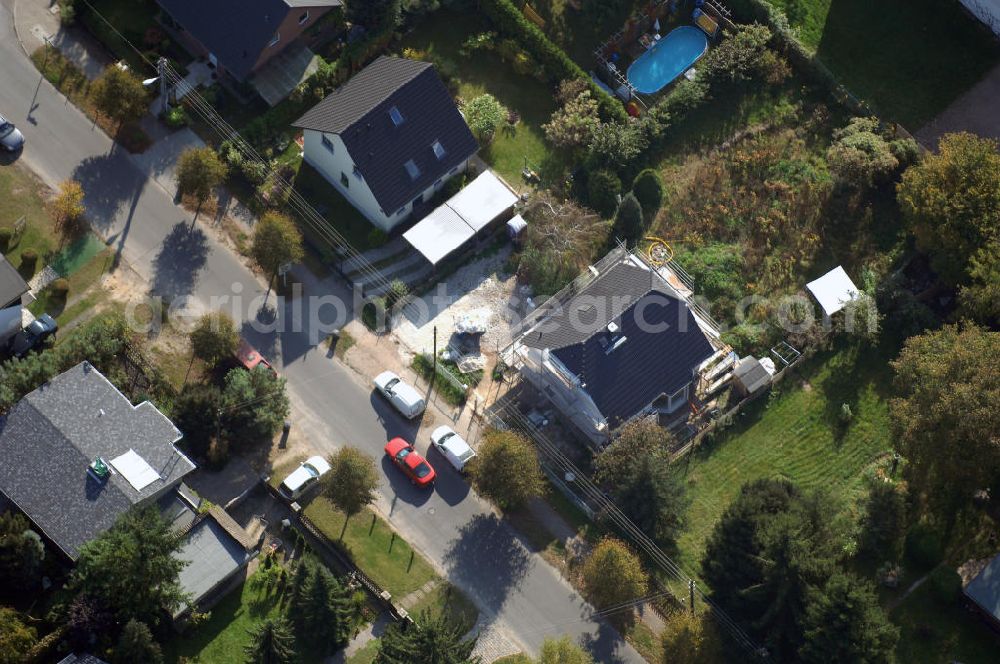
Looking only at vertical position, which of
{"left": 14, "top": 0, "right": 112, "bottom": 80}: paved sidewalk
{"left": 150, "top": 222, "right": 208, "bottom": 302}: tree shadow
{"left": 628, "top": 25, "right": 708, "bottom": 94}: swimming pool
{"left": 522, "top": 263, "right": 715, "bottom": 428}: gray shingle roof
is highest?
{"left": 14, "top": 0, "right": 112, "bottom": 80}: paved sidewalk

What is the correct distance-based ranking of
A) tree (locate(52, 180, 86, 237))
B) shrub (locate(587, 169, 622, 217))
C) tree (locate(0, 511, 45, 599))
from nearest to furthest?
tree (locate(0, 511, 45, 599))
tree (locate(52, 180, 86, 237))
shrub (locate(587, 169, 622, 217))

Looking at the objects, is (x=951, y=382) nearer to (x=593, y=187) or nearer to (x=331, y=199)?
(x=593, y=187)

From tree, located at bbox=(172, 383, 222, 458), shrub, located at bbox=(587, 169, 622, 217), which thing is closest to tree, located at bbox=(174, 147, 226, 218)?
tree, located at bbox=(172, 383, 222, 458)

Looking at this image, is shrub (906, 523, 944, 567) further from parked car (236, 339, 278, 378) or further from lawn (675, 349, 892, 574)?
parked car (236, 339, 278, 378)

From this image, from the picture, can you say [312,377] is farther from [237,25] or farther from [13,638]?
[237,25]

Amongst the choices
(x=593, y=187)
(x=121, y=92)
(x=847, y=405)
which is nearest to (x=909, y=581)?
(x=847, y=405)
